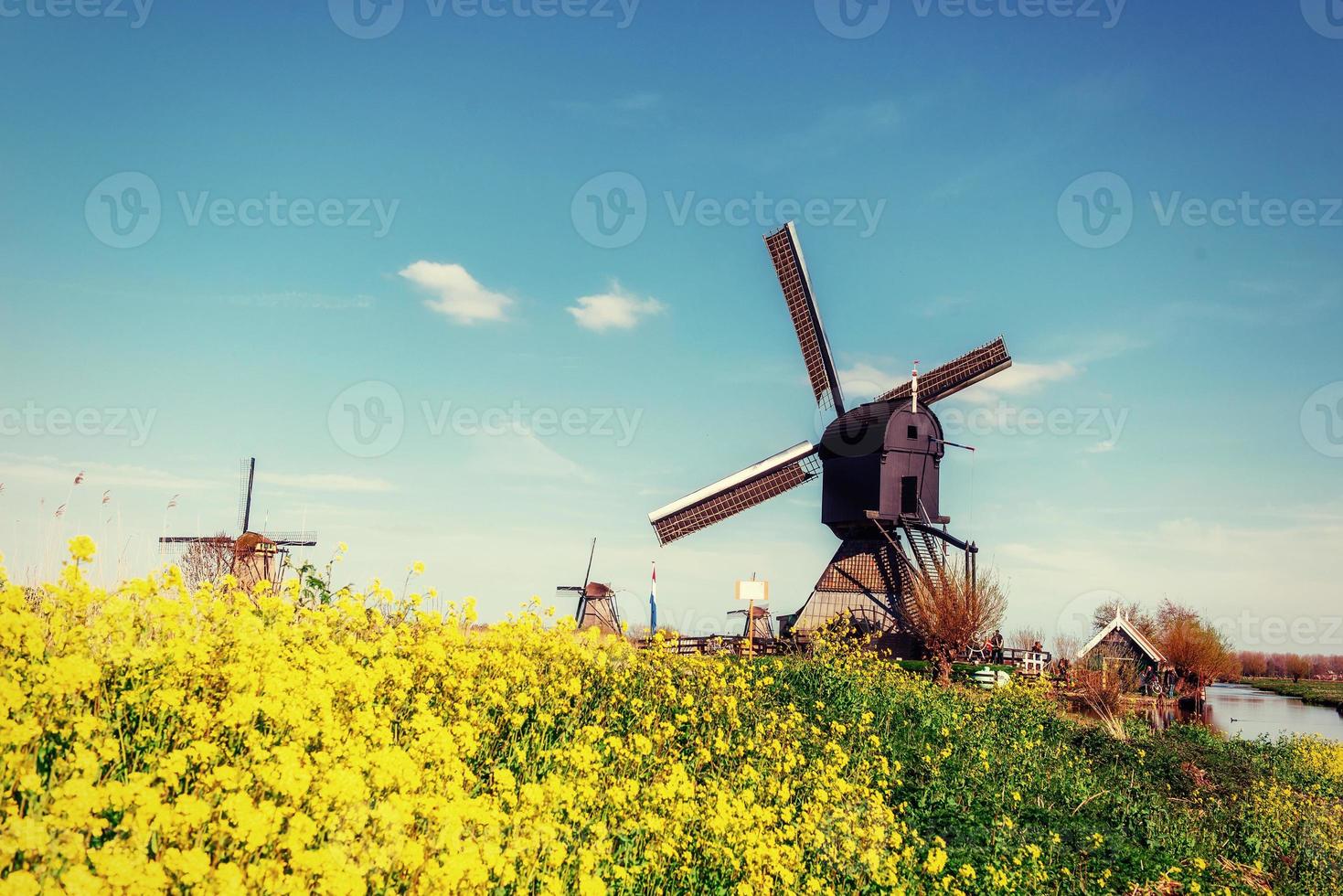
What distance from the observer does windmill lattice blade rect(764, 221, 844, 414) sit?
32.8 m

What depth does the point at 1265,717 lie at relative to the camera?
146 ft

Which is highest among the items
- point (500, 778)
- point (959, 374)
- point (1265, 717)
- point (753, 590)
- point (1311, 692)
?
point (959, 374)

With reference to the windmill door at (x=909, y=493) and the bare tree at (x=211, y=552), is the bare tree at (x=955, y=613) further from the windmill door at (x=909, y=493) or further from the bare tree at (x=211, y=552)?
the bare tree at (x=211, y=552)

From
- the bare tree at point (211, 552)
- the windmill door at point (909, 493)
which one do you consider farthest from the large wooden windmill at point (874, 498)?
the bare tree at point (211, 552)

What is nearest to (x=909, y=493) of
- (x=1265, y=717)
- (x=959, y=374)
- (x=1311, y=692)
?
(x=959, y=374)

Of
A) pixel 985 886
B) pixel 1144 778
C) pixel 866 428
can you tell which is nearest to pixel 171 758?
pixel 985 886

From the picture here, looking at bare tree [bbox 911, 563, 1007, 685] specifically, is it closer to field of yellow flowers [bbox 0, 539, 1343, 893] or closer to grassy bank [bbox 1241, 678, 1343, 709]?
field of yellow flowers [bbox 0, 539, 1343, 893]

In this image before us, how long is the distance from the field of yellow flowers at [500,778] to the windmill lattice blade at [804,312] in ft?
63.2

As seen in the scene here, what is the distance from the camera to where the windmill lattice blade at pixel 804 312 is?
108 ft

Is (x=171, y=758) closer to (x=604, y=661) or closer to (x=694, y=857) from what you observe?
(x=694, y=857)

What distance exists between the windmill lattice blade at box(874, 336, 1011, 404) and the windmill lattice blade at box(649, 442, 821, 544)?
3.62 metres

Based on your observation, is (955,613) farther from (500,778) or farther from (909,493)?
(500,778)

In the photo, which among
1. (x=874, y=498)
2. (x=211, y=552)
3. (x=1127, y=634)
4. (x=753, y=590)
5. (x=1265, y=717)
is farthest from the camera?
(x=1265, y=717)

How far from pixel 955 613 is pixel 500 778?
23.3 metres
